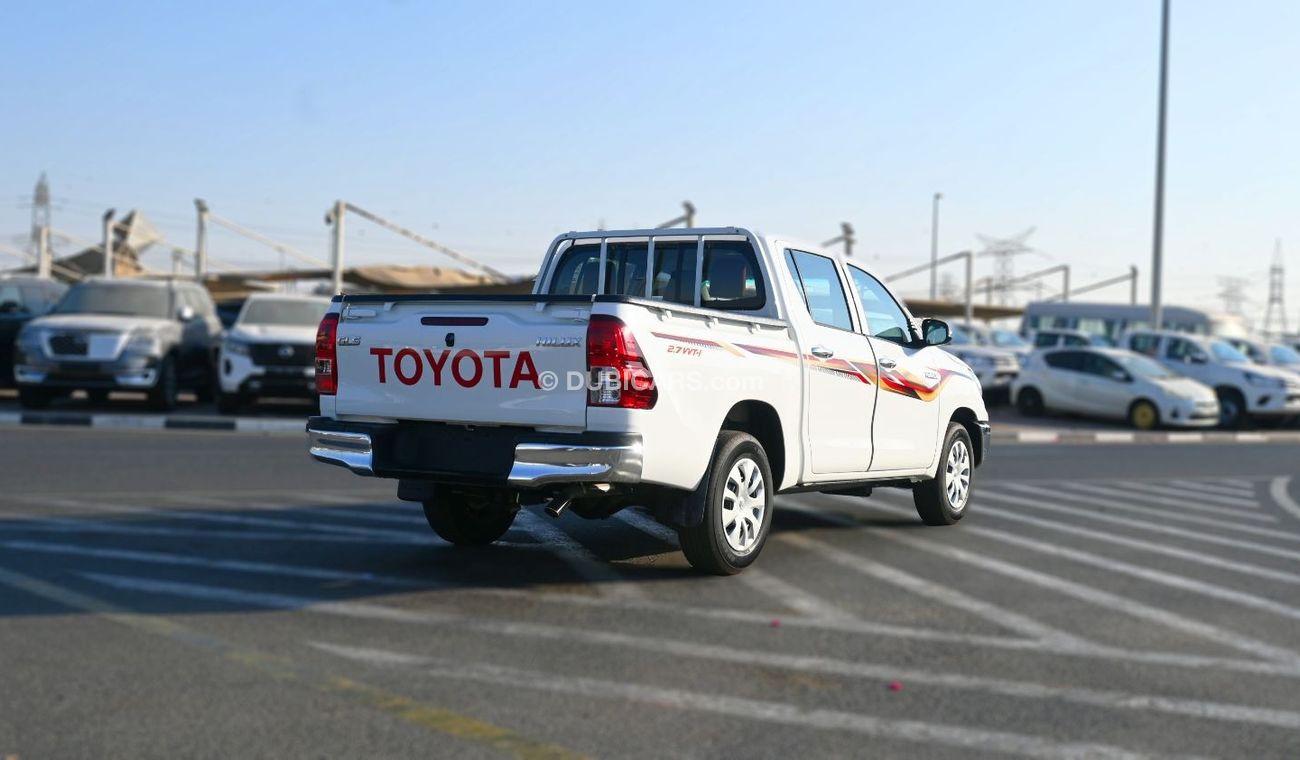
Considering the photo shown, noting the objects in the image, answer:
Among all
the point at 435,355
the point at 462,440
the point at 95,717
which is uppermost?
the point at 435,355

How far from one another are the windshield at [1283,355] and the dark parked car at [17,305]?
2558 cm

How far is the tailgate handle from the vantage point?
6.22 m

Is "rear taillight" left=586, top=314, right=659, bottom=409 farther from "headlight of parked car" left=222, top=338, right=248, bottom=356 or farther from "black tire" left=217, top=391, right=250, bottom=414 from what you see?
"black tire" left=217, top=391, right=250, bottom=414

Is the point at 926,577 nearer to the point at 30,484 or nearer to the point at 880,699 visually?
the point at 880,699

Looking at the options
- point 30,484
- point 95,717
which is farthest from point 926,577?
point 30,484

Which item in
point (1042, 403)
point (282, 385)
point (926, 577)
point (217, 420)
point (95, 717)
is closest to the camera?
point (95, 717)

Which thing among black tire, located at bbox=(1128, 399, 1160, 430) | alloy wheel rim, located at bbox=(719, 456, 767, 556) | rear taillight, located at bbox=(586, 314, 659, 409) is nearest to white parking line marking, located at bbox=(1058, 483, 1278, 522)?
alloy wheel rim, located at bbox=(719, 456, 767, 556)

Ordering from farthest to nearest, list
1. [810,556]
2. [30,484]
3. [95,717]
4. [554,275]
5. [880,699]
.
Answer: [30,484] → [554,275] → [810,556] → [880,699] → [95,717]

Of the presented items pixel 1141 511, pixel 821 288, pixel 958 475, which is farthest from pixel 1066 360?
pixel 821 288

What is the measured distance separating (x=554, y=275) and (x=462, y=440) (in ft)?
6.76

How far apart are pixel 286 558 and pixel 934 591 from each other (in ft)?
11.1

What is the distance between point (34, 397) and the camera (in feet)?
59.9

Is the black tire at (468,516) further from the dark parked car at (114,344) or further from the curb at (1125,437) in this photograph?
the curb at (1125,437)

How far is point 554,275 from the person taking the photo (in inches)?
320
